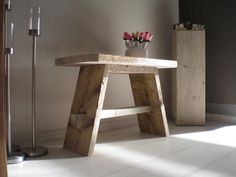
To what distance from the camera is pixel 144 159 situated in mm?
1151

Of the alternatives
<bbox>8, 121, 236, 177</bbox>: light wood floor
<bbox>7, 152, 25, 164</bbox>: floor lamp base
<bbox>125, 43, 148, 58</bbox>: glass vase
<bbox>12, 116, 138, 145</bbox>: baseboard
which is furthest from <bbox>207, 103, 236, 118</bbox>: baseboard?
<bbox>7, 152, 25, 164</bbox>: floor lamp base

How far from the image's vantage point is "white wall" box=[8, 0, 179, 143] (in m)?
1.40

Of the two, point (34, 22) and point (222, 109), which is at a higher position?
point (34, 22)

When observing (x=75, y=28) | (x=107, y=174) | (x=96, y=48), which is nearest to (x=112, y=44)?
(x=96, y=48)

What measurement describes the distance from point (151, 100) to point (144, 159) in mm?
547

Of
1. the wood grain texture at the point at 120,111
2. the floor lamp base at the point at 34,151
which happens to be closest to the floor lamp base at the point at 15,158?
the floor lamp base at the point at 34,151

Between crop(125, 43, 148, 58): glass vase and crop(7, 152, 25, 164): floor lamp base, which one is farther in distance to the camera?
crop(125, 43, 148, 58): glass vase

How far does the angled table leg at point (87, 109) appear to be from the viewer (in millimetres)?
1239

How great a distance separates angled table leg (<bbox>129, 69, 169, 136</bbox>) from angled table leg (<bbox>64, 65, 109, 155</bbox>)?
42cm

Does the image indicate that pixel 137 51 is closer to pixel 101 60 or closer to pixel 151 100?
pixel 151 100

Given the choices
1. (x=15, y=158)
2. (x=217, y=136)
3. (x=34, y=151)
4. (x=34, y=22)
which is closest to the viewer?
(x=15, y=158)

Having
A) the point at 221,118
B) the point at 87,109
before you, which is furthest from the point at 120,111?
the point at 221,118

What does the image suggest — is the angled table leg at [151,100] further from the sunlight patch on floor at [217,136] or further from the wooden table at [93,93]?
the sunlight patch on floor at [217,136]

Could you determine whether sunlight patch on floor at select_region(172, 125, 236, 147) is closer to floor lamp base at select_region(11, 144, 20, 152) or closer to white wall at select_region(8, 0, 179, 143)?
white wall at select_region(8, 0, 179, 143)
